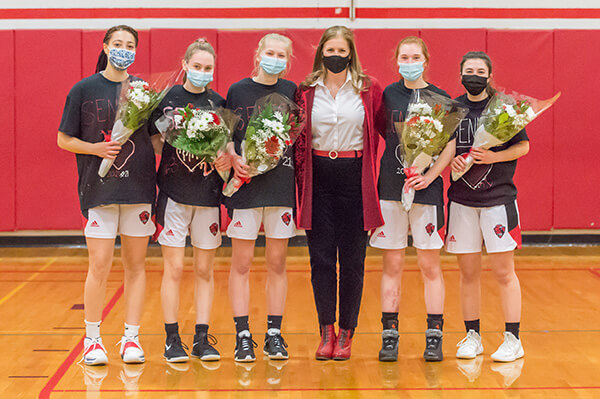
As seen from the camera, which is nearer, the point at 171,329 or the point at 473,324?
the point at 171,329

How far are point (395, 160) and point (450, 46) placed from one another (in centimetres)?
426

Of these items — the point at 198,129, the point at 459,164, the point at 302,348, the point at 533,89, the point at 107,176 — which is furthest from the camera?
the point at 533,89

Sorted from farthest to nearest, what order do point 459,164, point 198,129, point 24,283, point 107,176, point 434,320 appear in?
point 24,283, point 434,320, point 459,164, point 107,176, point 198,129

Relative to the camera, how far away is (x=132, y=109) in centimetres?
371

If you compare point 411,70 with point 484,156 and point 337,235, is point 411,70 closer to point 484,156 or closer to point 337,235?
point 484,156

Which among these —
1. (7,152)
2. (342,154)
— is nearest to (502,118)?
(342,154)

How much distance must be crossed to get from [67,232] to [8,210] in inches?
25.6

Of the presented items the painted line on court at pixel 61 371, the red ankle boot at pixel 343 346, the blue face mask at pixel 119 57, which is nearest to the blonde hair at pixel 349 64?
the blue face mask at pixel 119 57

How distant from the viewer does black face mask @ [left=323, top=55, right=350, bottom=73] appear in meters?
3.85

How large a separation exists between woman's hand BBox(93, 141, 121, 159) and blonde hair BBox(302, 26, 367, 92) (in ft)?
3.49

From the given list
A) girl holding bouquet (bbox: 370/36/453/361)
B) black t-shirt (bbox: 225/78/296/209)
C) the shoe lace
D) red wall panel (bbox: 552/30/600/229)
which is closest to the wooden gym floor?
the shoe lace

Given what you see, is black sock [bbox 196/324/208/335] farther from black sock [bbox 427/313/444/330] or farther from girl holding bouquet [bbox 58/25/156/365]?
black sock [bbox 427/313/444/330]

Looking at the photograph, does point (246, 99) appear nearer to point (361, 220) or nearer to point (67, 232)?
point (361, 220)

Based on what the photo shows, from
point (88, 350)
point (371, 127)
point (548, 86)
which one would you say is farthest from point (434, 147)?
point (548, 86)
